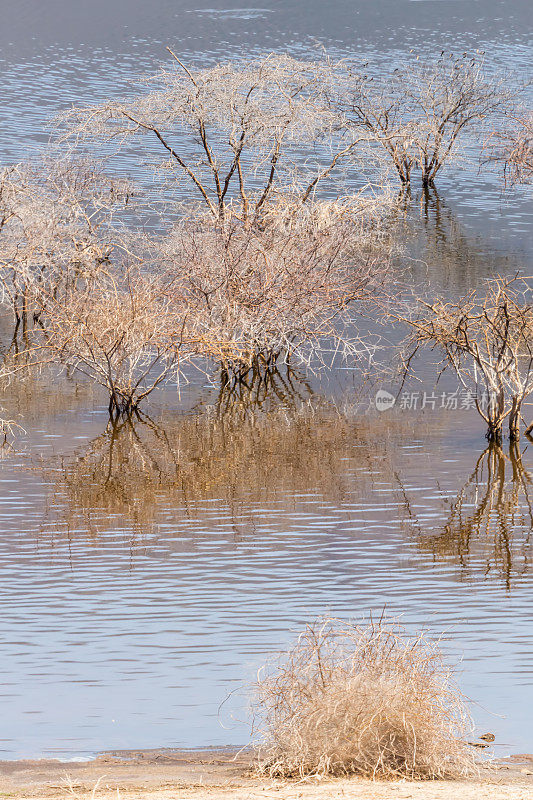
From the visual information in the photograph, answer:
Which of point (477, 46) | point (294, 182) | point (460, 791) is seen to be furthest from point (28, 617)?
point (477, 46)

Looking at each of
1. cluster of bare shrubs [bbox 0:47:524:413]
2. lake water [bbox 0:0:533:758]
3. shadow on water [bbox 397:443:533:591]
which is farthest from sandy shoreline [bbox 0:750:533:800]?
cluster of bare shrubs [bbox 0:47:524:413]

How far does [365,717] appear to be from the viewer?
340 inches

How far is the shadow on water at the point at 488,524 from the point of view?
15602 millimetres

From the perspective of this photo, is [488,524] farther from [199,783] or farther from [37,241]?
[37,241]

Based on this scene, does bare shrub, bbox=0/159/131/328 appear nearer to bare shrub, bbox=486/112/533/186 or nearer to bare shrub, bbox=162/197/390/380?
bare shrub, bbox=162/197/390/380

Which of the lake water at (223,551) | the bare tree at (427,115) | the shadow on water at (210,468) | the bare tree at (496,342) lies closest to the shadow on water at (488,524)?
the lake water at (223,551)

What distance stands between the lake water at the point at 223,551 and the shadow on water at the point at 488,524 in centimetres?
4

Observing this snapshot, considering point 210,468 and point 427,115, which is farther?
point 427,115

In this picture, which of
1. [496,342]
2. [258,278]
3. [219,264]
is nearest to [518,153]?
[258,278]

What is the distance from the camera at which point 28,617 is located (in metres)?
13.4

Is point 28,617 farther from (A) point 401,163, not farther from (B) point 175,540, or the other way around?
(A) point 401,163

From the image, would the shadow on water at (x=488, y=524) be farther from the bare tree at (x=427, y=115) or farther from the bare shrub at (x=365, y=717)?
the bare tree at (x=427, y=115)

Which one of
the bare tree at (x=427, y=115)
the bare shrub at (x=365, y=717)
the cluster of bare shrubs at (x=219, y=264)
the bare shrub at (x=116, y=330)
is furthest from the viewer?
the bare tree at (x=427, y=115)

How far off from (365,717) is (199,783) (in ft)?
4.01
